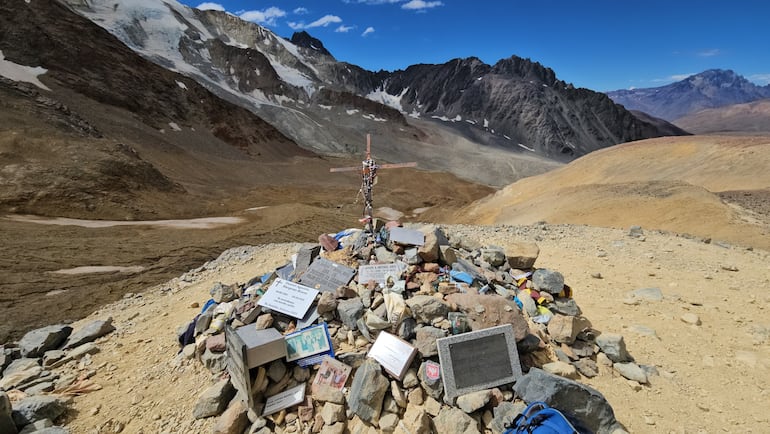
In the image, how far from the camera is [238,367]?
5035 mm

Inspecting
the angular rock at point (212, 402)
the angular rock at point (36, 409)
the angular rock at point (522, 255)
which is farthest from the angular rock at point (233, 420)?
the angular rock at point (522, 255)

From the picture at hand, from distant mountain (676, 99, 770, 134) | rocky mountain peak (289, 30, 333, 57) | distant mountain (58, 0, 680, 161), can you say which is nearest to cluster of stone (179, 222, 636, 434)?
distant mountain (58, 0, 680, 161)

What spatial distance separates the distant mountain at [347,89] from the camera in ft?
234

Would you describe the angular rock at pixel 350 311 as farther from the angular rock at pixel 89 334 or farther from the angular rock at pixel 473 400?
the angular rock at pixel 89 334

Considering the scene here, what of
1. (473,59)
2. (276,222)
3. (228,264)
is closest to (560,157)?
(473,59)

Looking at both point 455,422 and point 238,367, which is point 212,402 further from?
point 455,422

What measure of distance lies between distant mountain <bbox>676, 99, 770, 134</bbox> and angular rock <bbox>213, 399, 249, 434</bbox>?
181 meters

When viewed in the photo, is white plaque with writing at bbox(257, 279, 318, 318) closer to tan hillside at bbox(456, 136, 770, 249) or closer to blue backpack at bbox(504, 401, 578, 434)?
blue backpack at bbox(504, 401, 578, 434)

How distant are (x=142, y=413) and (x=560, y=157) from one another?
107102 millimetres

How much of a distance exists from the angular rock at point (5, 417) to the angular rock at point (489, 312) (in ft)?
19.4

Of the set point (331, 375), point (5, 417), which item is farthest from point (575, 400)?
point (5, 417)

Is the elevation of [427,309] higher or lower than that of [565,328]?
higher

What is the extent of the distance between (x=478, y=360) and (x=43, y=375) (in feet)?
23.2

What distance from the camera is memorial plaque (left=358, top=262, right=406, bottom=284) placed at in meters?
6.30
